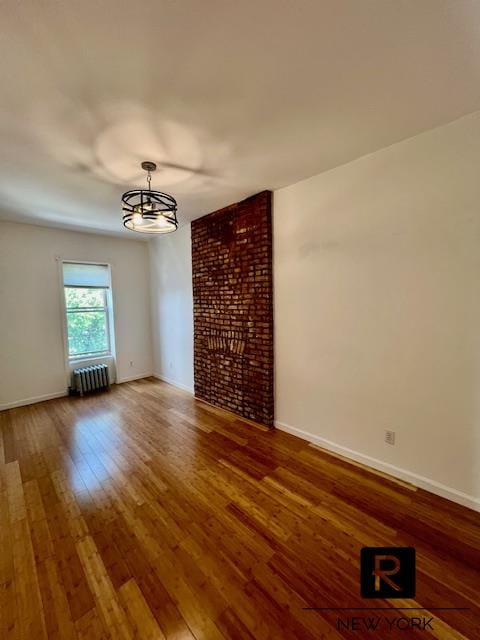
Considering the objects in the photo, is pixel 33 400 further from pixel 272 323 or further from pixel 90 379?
pixel 272 323

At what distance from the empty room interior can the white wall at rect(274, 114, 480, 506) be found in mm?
17

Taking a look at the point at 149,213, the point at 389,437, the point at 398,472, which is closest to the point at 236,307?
the point at 149,213

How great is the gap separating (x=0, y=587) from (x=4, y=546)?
1.07 ft

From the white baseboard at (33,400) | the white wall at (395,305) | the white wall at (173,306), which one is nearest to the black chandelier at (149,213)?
the white wall at (395,305)

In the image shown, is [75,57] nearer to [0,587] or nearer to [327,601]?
[0,587]

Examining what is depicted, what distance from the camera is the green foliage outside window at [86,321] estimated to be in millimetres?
4441

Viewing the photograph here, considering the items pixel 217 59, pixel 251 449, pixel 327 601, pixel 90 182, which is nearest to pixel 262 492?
pixel 251 449

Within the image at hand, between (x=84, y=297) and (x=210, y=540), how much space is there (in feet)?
14.2

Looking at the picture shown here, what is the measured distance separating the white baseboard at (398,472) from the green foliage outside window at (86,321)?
3.87 m

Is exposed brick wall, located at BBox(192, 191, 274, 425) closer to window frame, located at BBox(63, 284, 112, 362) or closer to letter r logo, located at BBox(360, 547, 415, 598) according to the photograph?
letter r logo, located at BBox(360, 547, 415, 598)

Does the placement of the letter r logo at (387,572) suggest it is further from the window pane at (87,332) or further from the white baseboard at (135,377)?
the window pane at (87,332)

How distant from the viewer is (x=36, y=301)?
404cm

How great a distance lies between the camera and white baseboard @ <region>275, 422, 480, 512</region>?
1.90 metres

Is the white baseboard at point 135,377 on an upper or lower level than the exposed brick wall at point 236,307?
lower
